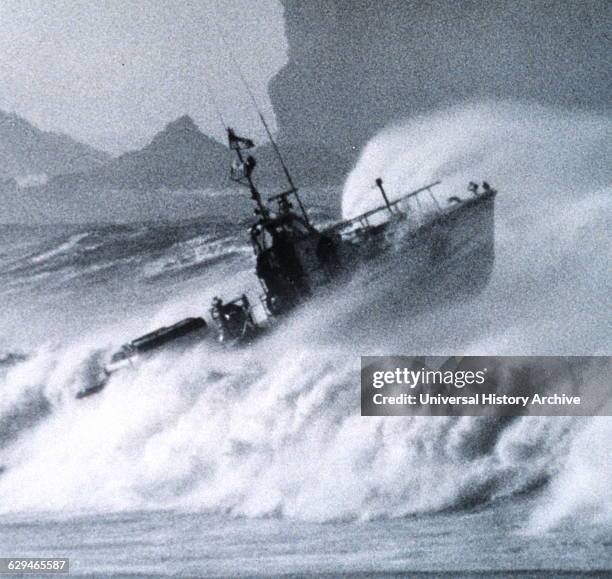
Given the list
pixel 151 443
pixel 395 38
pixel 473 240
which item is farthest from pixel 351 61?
pixel 151 443

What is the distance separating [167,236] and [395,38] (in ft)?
19.6

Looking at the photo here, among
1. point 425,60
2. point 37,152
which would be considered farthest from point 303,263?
point 37,152

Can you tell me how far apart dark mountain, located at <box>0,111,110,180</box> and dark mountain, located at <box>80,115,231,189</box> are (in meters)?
0.36

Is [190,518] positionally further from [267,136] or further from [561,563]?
[267,136]

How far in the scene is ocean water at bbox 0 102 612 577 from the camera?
6723 millimetres

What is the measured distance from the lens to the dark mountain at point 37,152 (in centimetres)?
1019

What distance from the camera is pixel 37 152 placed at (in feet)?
34.8

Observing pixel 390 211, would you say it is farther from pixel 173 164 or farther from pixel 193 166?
pixel 173 164

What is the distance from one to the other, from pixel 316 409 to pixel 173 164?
5513 millimetres

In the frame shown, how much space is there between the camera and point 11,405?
1016cm
